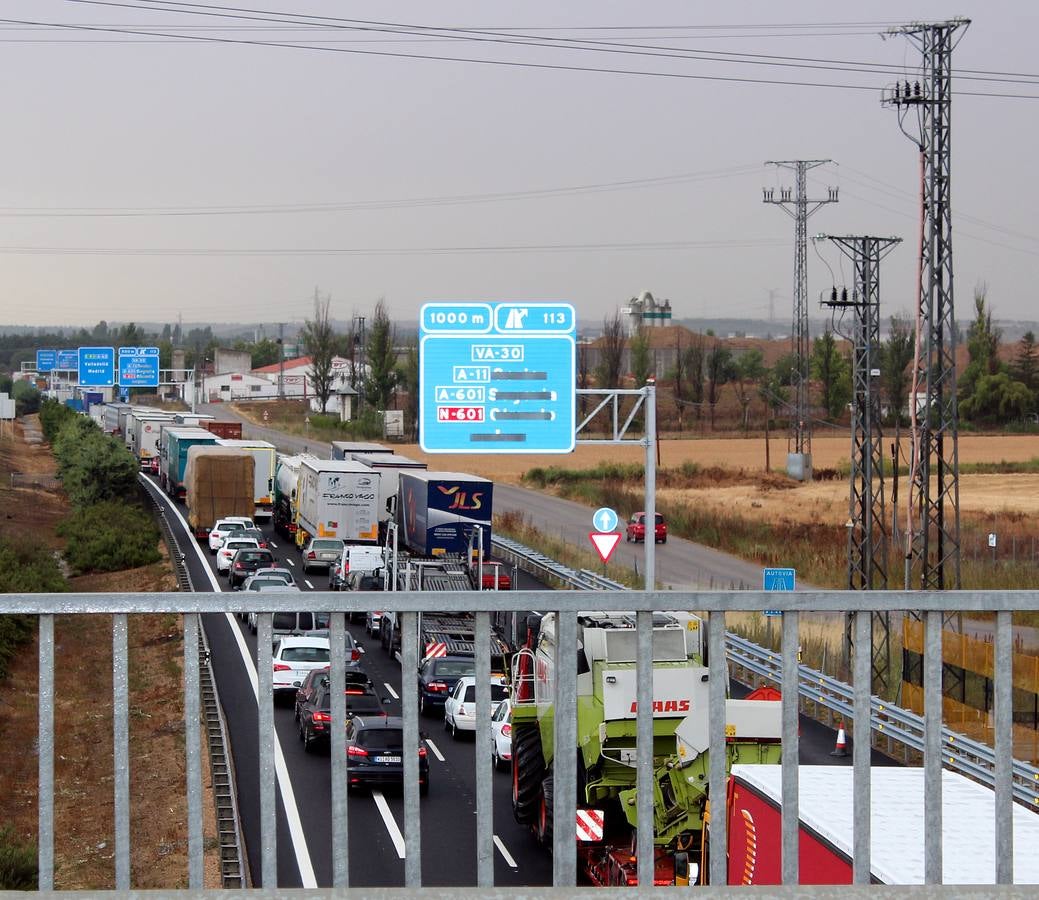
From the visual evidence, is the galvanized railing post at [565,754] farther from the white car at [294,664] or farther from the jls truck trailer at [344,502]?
the jls truck trailer at [344,502]

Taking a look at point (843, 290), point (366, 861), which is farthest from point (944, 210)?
point (366, 861)

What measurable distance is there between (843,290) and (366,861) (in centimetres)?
2386

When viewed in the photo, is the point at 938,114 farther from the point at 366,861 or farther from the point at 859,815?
the point at 859,815

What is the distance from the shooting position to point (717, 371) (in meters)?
107

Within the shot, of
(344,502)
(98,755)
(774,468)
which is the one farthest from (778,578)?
(774,468)

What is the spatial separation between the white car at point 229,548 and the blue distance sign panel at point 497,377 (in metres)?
16.0

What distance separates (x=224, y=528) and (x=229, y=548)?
6033 mm

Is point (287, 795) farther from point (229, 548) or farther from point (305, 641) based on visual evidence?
point (229, 548)

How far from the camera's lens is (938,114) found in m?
28.0

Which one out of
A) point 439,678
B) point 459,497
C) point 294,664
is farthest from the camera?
point 459,497

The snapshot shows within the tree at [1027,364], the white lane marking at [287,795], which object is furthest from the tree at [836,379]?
the white lane marking at [287,795]

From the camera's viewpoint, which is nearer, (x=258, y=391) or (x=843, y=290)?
(x=843, y=290)

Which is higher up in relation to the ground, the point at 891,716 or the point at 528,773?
the point at 891,716

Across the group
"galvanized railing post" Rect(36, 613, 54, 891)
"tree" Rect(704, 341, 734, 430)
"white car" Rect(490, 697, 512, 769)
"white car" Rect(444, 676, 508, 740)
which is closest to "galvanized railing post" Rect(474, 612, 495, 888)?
"galvanized railing post" Rect(36, 613, 54, 891)
